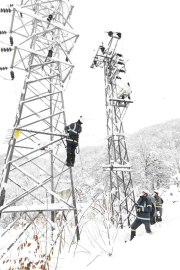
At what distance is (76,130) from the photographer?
552cm

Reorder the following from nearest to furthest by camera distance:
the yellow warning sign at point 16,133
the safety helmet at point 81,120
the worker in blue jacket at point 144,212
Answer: the yellow warning sign at point 16,133
the safety helmet at point 81,120
the worker in blue jacket at point 144,212

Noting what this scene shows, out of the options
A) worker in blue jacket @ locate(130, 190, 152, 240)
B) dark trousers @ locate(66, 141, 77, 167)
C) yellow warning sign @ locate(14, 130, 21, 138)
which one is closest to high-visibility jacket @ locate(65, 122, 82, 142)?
dark trousers @ locate(66, 141, 77, 167)

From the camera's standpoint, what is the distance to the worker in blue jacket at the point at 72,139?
5289mm

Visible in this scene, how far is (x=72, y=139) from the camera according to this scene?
5457mm

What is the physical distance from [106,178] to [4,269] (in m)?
24.6

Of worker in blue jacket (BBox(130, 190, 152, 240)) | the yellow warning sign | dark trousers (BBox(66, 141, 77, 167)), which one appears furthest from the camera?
worker in blue jacket (BBox(130, 190, 152, 240))

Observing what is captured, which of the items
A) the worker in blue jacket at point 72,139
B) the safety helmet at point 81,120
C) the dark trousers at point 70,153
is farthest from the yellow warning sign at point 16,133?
the safety helmet at point 81,120

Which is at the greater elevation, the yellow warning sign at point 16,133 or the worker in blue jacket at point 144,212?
the yellow warning sign at point 16,133

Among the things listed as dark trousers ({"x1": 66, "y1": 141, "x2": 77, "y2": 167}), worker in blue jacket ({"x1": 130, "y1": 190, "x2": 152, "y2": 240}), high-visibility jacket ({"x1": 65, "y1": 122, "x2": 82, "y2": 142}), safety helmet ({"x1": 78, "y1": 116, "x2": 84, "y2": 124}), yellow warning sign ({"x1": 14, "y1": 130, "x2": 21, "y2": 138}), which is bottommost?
worker in blue jacket ({"x1": 130, "y1": 190, "x2": 152, "y2": 240})

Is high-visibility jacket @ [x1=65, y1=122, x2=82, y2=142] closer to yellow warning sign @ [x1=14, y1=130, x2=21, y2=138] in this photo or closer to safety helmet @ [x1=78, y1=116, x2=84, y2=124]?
safety helmet @ [x1=78, y1=116, x2=84, y2=124]

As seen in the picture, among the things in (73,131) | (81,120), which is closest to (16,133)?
(73,131)

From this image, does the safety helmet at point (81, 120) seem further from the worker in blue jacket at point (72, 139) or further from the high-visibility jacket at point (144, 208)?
the high-visibility jacket at point (144, 208)

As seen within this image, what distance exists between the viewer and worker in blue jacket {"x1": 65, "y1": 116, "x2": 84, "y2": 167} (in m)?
5.29

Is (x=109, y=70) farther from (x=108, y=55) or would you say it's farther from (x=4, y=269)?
(x=4, y=269)
